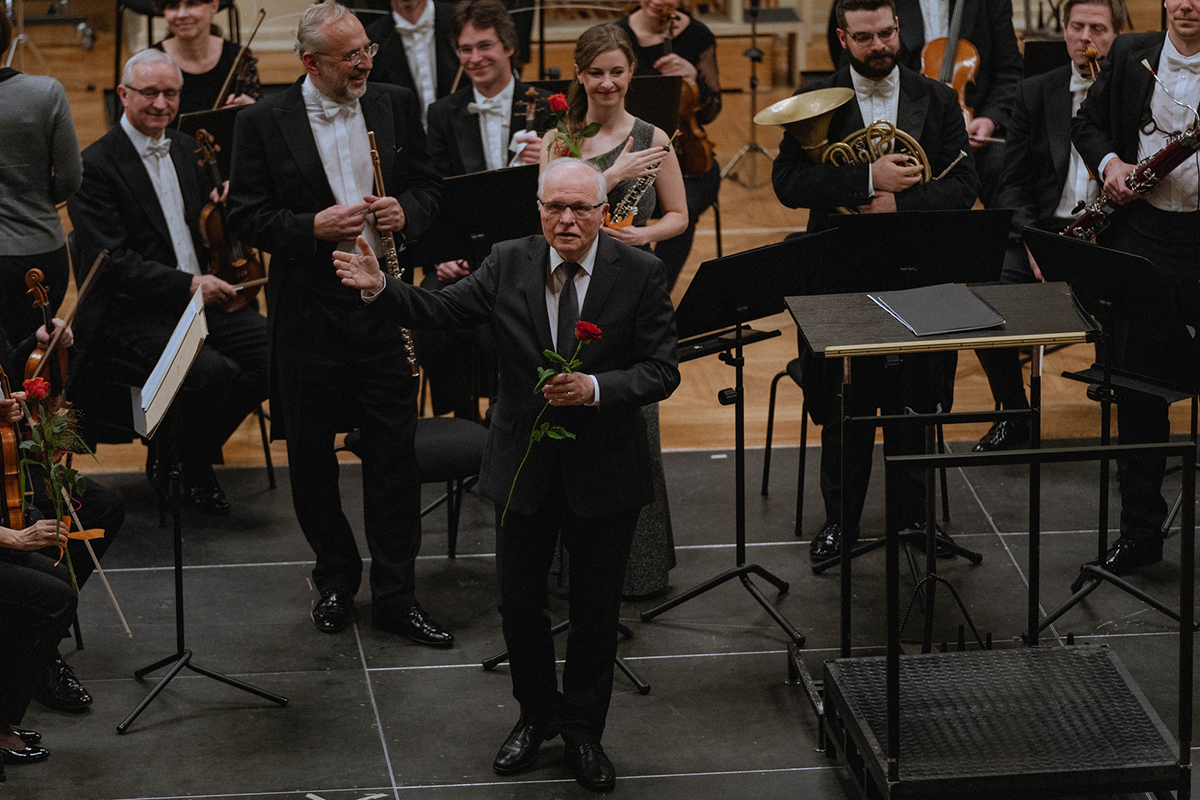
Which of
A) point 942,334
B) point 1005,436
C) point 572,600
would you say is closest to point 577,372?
point 572,600

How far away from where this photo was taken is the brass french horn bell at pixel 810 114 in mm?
4348

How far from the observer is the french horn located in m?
4.36

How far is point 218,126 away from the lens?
5.22 m

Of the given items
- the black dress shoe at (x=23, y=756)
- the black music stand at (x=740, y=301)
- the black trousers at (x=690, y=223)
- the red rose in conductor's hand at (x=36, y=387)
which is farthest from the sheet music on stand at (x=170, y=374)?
the black trousers at (x=690, y=223)

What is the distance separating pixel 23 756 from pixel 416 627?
110 centimetres

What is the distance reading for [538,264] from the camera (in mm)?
3396

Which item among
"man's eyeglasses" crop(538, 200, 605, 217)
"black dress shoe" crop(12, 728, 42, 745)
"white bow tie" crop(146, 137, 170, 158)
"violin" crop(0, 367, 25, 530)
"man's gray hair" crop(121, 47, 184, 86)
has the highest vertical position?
"man's gray hair" crop(121, 47, 184, 86)

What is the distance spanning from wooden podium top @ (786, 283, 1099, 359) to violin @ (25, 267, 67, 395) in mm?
1978

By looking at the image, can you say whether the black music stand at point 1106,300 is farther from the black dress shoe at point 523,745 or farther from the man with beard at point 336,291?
the man with beard at point 336,291

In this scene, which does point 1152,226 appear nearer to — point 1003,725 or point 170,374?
point 1003,725

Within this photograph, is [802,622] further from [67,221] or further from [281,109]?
[67,221]

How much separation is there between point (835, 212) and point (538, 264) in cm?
147

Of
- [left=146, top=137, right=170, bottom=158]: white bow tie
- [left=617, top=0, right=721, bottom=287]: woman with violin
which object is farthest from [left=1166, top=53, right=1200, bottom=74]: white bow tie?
[left=146, top=137, right=170, bottom=158]: white bow tie

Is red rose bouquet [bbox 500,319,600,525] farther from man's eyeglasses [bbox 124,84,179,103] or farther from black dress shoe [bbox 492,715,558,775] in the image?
man's eyeglasses [bbox 124,84,179,103]
